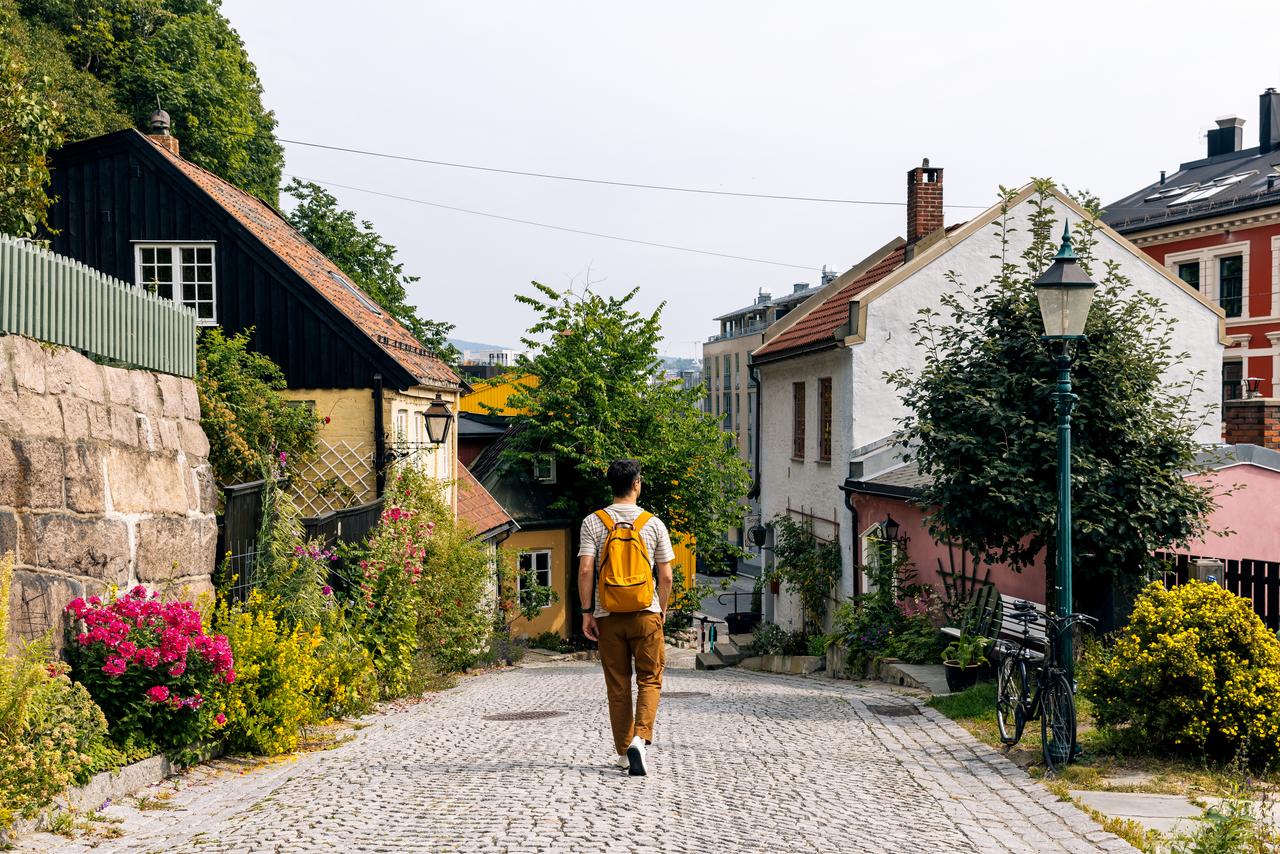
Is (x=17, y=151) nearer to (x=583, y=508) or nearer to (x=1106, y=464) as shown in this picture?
(x=1106, y=464)

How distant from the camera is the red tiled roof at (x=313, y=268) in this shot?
19.7 m

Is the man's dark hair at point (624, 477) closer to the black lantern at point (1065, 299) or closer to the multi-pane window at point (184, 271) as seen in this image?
the black lantern at point (1065, 299)

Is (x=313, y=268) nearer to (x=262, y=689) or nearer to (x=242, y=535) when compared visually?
(x=242, y=535)

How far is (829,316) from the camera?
24078 millimetres

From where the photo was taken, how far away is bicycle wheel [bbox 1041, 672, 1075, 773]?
344 inches

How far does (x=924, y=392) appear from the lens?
47.6ft

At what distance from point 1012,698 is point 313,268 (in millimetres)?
16205

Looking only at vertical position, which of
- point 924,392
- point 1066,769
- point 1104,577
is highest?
point 924,392

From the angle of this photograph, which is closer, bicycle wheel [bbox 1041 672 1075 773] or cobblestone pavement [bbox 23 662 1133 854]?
cobblestone pavement [bbox 23 662 1133 854]

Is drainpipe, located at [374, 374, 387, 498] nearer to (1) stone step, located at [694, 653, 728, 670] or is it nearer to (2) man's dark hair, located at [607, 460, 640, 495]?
(1) stone step, located at [694, 653, 728, 670]

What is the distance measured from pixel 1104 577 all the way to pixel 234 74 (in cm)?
3190

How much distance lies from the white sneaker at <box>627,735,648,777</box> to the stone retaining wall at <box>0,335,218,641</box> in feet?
12.2

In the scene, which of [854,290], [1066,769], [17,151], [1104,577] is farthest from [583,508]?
[1066,769]

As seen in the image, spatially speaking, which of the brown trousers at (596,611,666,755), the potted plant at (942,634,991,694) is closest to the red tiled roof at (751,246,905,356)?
the potted plant at (942,634,991,694)
